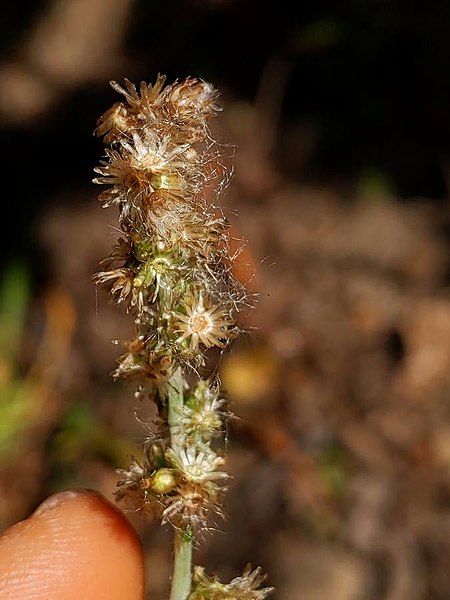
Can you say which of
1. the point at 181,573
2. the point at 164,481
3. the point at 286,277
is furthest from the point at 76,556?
the point at 286,277

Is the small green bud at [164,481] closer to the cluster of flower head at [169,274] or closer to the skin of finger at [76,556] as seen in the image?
the cluster of flower head at [169,274]

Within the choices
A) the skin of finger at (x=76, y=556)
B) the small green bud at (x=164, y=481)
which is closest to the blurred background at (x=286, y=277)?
the skin of finger at (x=76, y=556)

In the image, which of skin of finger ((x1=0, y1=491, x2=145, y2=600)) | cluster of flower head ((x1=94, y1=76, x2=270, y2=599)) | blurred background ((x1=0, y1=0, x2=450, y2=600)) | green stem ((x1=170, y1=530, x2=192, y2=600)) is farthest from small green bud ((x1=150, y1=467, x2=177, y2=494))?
blurred background ((x1=0, y1=0, x2=450, y2=600))

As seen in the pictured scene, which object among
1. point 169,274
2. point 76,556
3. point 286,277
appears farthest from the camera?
point 286,277

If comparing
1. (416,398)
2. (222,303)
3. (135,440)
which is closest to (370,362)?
(416,398)

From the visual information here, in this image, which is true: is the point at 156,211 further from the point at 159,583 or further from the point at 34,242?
the point at 34,242

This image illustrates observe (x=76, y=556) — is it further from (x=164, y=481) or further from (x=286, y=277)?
(x=286, y=277)
